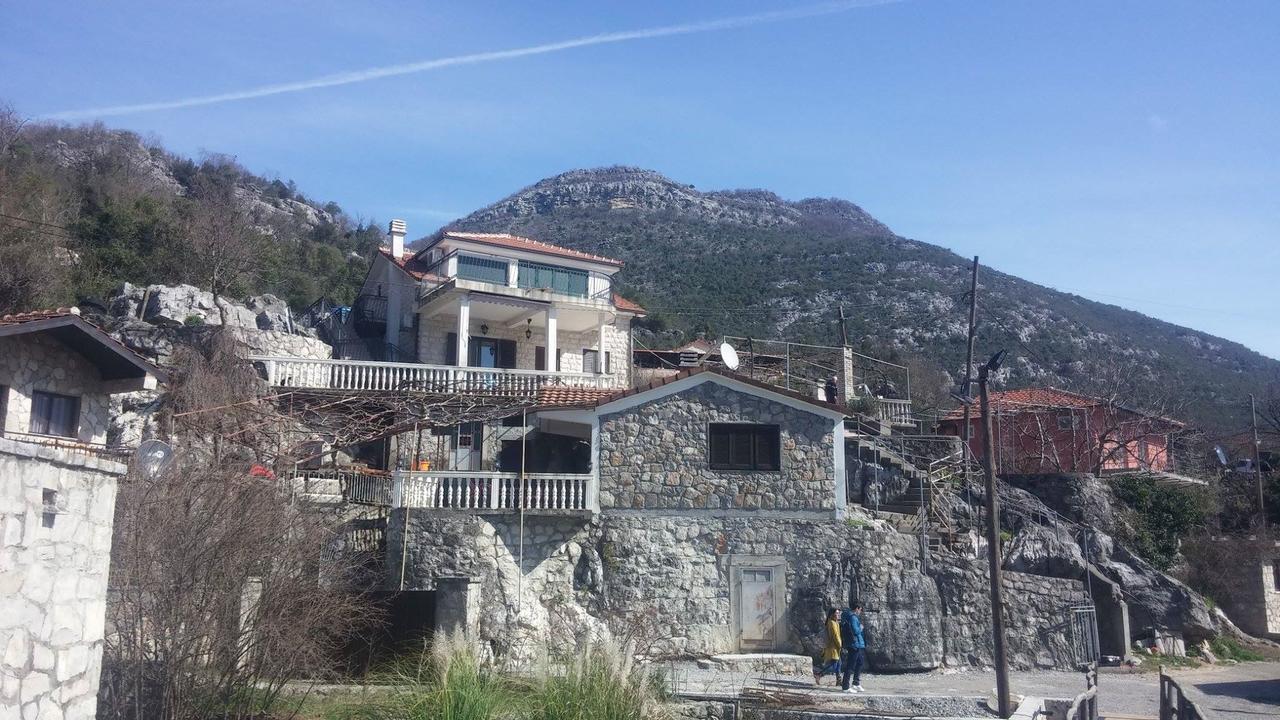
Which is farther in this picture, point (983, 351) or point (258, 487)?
point (983, 351)

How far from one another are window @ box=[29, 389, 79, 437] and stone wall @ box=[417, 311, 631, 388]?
15.8m

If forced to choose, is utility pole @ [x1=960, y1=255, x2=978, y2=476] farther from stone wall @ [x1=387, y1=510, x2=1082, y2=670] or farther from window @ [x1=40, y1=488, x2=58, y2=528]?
window @ [x1=40, y1=488, x2=58, y2=528]

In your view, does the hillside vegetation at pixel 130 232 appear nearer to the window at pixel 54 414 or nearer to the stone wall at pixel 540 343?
the stone wall at pixel 540 343

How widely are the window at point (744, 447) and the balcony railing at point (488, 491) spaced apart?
9.37ft

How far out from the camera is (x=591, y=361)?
109 feet

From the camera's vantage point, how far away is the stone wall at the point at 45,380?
1417cm

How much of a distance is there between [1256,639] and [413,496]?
23.7 m

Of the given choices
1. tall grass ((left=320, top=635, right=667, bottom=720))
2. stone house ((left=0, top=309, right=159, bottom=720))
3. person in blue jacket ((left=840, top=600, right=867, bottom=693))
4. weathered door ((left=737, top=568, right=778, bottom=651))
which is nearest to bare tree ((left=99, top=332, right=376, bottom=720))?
tall grass ((left=320, top=635, right=667, bottom=720))

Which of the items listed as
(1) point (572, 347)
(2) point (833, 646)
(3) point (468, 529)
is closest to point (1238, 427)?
(1) point (572, 347)

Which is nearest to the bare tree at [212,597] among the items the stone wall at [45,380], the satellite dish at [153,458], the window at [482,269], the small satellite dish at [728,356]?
the satellite dish at [153,458]

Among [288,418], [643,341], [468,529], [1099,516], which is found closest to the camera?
[468,529]

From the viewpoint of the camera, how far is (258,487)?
11844 mm

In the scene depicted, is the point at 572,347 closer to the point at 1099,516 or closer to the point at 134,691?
the point at 1099,516

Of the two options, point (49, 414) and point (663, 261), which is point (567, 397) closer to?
point (49, 414)
